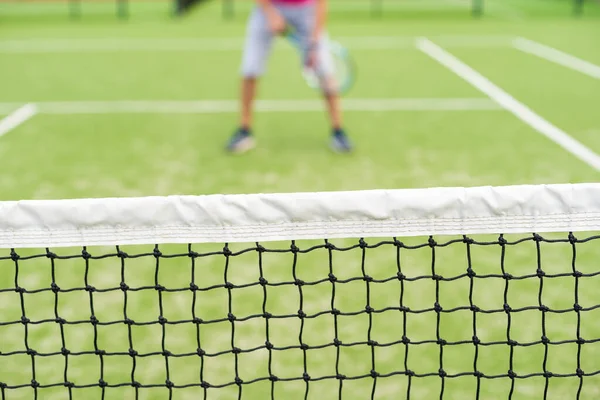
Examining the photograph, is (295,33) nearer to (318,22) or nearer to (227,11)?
(318,22)

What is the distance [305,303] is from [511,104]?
172 inches

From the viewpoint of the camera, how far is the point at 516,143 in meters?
5.73

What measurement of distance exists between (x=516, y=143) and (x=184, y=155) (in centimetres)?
245

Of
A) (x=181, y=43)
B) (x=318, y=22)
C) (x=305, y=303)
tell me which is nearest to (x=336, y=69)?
(x=318, y=22)

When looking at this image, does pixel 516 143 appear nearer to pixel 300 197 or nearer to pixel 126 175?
pixel 126 175

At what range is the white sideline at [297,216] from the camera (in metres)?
2.13

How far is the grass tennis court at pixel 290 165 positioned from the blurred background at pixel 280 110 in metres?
0.03

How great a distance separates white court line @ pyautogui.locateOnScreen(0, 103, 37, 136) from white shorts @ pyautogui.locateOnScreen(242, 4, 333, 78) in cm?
219

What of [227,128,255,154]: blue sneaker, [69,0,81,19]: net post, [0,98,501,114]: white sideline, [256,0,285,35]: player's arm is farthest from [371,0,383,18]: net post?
[256,0,285,35]: player's arm

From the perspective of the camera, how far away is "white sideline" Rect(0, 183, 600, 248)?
213 centimetres

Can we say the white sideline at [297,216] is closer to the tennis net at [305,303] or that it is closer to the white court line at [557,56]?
the tennis net at [305,303]

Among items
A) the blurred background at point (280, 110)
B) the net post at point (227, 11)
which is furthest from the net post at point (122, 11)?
the net post at point (227, 11)

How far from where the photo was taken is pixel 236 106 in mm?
6965

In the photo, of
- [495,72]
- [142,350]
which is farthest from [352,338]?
[495,72]
